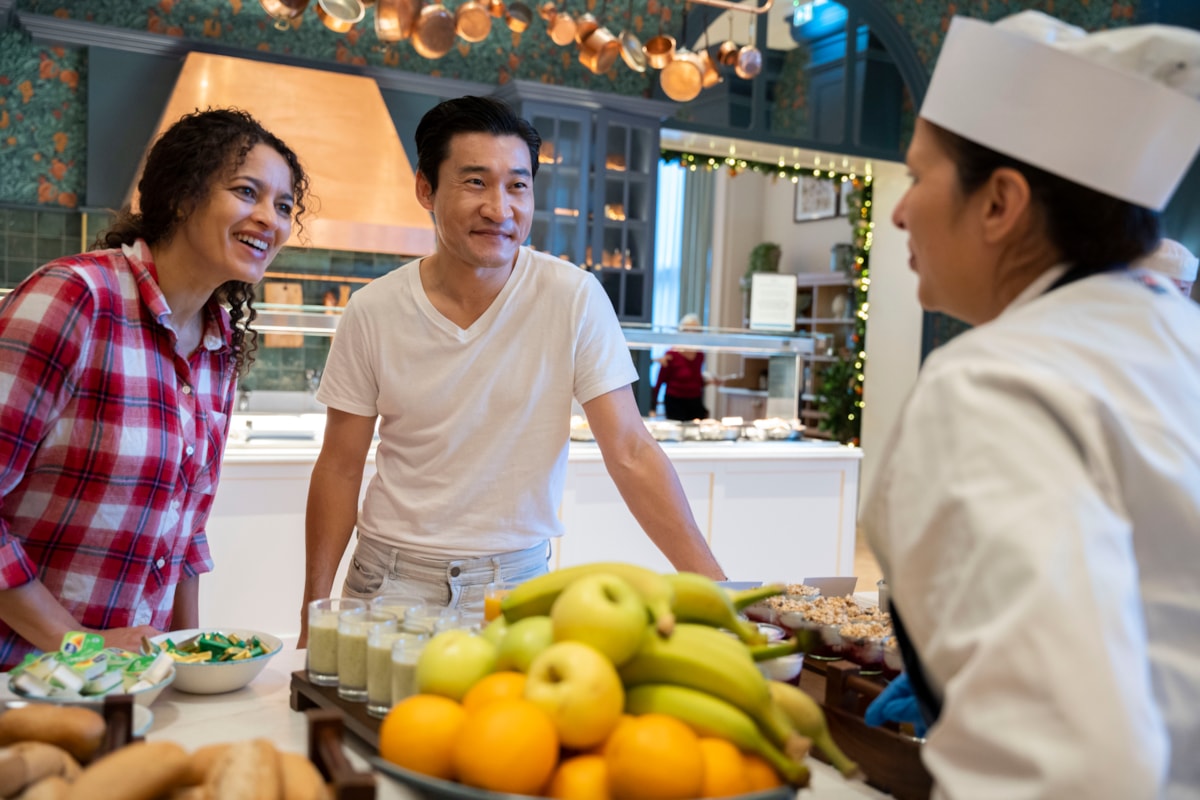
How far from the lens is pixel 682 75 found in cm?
553

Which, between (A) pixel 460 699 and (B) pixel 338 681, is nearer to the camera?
(A) pixel 460 699

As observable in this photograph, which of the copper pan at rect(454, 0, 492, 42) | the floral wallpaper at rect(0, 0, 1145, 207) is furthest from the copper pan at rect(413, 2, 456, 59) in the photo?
the floral wallpaper at rect(0, 0, 1145, 207)

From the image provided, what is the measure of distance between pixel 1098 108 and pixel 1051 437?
319 millimetres

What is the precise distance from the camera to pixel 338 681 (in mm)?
1326

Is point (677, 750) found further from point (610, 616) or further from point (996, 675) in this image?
point (996, 675)

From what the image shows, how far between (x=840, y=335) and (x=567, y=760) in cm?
968

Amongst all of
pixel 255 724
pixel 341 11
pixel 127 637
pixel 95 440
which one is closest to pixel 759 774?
pixel 255 724

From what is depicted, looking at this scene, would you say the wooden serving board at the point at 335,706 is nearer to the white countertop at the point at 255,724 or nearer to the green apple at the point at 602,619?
the white countertop at the point at 255,724

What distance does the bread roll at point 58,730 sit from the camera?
1036 millimetres

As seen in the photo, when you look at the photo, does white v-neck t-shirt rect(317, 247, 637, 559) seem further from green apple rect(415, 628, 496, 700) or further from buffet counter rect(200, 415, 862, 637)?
buffet counter rect(200, 415, 862, 637)

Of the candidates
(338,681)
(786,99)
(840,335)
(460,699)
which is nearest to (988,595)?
(460,699)

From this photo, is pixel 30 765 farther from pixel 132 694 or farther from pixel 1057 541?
pixel 1057 541

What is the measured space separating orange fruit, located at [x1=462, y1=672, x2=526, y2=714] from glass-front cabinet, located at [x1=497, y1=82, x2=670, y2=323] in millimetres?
6046

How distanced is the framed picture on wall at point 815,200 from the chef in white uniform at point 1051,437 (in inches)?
383
